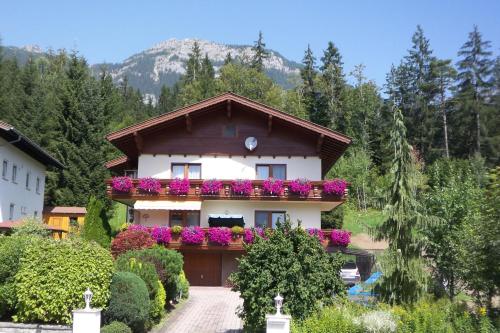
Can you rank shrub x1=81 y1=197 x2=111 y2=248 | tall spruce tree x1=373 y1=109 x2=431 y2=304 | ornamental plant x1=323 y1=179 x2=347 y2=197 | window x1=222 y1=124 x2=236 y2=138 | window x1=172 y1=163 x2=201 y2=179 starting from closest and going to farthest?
tall spruce tree x1=373 y1=109 x2=431 y2=304
shrub x1=81 y1=197 x2=111 y2=248
ornamental plant x1=323 y1=179 x2=347 y2=197
window x1=172 y1=163 x2=201 y2=179
window x1=222 y1=124 x2=236 y2=138

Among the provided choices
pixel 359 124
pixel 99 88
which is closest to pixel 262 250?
pixel 99 88

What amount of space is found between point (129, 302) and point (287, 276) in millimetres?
4359

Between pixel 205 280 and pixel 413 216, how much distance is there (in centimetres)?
1531

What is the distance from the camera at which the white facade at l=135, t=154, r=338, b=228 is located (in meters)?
31.6

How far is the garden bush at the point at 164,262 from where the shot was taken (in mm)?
19562

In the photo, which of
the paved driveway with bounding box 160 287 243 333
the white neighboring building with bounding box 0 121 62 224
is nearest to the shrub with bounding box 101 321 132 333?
the paved driveway with bounding box 160 287 243 333

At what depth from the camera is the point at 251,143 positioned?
106 ft

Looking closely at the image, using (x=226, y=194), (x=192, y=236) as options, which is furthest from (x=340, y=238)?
(x=192, y=236)

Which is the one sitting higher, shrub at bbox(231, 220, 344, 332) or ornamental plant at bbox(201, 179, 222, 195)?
ornamental plant at bbox(201, 179, 222, 195)

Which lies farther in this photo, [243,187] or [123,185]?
[123,185]

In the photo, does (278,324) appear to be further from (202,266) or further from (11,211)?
(11,211)

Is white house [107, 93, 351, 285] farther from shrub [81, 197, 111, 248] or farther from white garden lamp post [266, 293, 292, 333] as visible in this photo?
white garden lamp post [266, 293, 292, 333]

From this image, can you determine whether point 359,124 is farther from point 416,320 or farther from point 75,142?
point 416,320

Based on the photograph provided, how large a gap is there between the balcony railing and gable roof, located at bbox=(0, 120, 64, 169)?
6.89m
